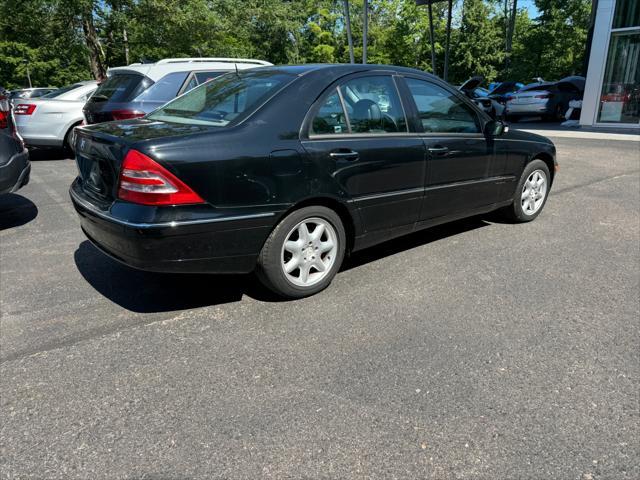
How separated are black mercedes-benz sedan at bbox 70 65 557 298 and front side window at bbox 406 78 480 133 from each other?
0.04ft

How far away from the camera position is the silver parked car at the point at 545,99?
17.8 m

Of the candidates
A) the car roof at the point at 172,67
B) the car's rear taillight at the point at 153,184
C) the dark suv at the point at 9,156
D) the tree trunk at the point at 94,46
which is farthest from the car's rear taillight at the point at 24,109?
the tree trunk at the point at 94,46

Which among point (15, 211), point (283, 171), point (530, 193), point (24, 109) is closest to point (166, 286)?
point (283, 171)

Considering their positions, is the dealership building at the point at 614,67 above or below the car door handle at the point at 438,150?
above

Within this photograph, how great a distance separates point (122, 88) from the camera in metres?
7.57

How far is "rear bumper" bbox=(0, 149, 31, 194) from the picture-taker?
16.2 ft

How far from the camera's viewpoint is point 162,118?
3645mm

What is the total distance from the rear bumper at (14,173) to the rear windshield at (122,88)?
2.44m

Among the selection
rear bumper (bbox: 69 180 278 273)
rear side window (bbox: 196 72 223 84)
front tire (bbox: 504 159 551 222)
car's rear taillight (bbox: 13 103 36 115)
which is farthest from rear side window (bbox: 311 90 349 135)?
car's rear taillight (bbox: 13 103 36 115)

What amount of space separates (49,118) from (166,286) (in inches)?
288

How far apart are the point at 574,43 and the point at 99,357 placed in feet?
130

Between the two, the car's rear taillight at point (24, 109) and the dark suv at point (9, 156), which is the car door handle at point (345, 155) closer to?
the dark suv at point (9, 156)

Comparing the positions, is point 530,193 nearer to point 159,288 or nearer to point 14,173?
point 159,288

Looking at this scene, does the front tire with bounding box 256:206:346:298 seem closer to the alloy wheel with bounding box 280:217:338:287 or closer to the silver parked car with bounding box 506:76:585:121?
the alloy wheel with bounding box 280:217:338:287
